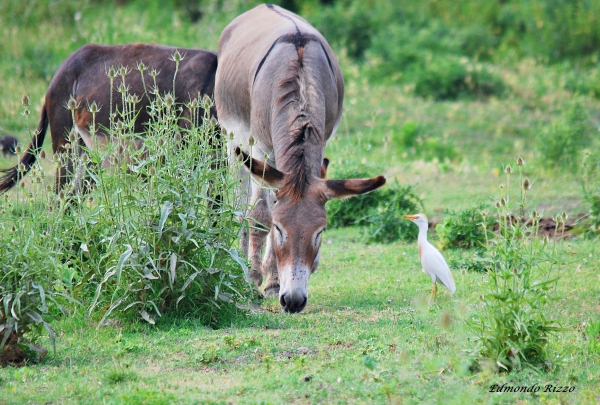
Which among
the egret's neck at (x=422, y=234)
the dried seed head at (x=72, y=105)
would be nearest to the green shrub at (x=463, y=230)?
the egret's neck at (x=422, y=234)

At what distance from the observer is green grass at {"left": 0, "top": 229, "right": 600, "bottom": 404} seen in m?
3.79

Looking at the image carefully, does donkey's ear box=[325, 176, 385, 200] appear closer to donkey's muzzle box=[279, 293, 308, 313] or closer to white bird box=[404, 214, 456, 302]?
donkey's muzzle box=[279, 293, 308, 313]

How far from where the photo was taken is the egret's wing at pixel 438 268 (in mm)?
5609

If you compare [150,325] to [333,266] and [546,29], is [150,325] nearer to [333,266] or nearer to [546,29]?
[333,266]

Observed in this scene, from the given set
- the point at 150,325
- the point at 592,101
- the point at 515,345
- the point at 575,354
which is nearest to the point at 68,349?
the point at 150,325

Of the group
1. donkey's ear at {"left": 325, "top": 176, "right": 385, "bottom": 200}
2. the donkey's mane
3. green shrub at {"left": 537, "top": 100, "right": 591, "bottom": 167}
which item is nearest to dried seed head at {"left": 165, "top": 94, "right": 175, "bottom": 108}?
the donkey's mane

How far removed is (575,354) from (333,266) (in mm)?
3092

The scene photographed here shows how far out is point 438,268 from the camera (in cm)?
563

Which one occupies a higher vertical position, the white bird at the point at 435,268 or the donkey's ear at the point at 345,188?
the donkey's ear at the point at 345,188

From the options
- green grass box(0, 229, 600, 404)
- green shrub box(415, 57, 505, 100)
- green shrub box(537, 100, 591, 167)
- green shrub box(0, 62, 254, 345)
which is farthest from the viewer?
green shrub box(415, 57, 505, 100)

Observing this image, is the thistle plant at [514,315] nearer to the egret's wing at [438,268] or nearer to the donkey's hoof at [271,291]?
the egret's wing at [438,268]

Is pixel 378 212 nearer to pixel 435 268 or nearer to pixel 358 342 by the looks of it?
pixel 435 268

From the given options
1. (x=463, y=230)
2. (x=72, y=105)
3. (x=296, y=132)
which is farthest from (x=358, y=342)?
(x=463, y=230)

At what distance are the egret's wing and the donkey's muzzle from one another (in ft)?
3.42
